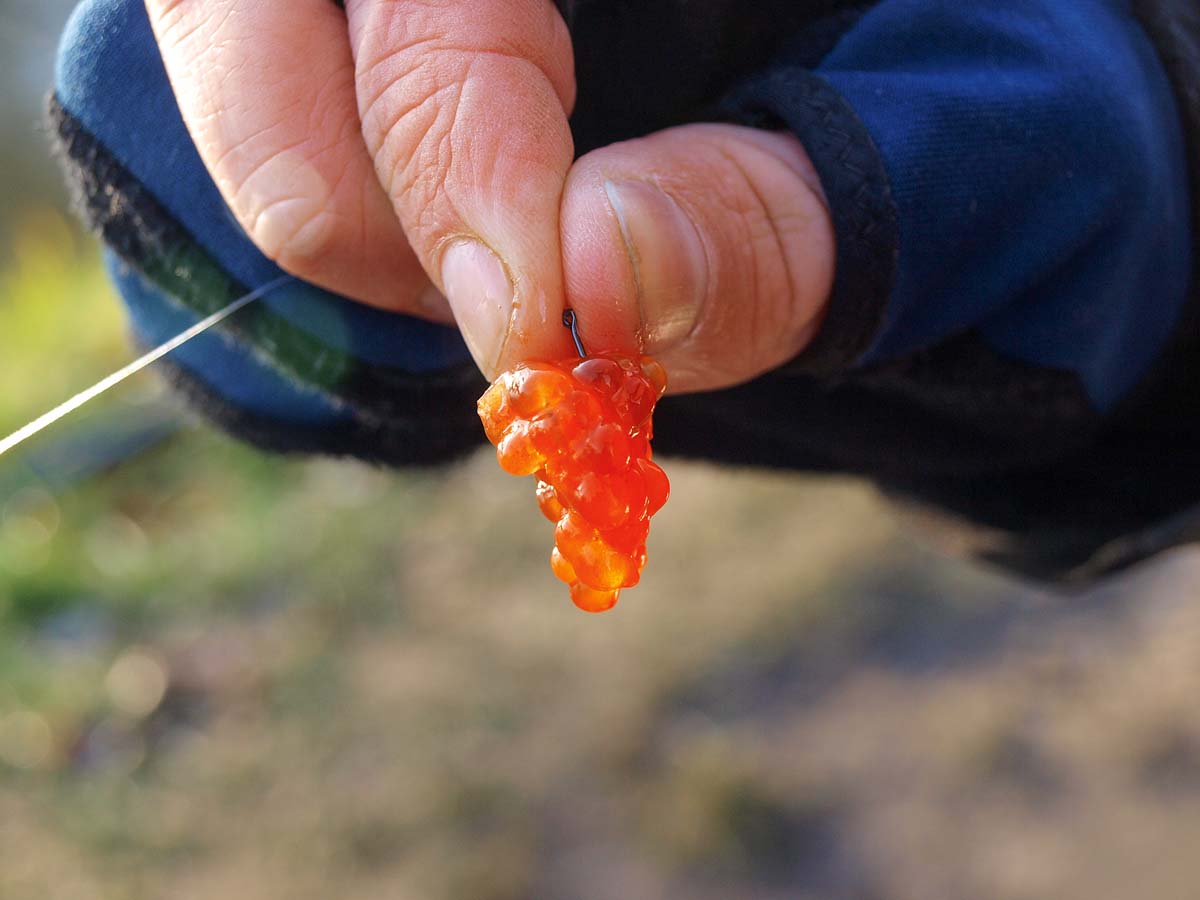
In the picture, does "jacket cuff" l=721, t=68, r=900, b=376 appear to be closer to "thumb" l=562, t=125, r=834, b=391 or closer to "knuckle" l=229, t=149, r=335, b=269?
"thumb" l=562, t=125, r=834, b=391

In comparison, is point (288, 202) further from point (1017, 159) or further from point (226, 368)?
point (1017, 159)

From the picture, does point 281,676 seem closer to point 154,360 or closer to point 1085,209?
point 154,360

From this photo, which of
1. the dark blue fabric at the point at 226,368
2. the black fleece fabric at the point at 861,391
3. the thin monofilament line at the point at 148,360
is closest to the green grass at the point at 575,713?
the black fleece fabric at the point at 861,391

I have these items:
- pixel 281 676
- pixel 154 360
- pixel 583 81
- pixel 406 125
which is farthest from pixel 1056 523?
pixel 281 676

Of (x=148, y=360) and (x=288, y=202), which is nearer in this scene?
(x=288, y=202)

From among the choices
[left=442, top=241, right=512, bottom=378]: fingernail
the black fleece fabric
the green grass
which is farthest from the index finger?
the green grass

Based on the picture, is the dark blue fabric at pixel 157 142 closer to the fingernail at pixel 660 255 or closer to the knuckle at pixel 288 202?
the knuckle at pixel 288 202

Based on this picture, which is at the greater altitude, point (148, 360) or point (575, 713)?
point (148, 360)

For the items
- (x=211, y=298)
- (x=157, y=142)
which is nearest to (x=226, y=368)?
(x=211, y=298)
